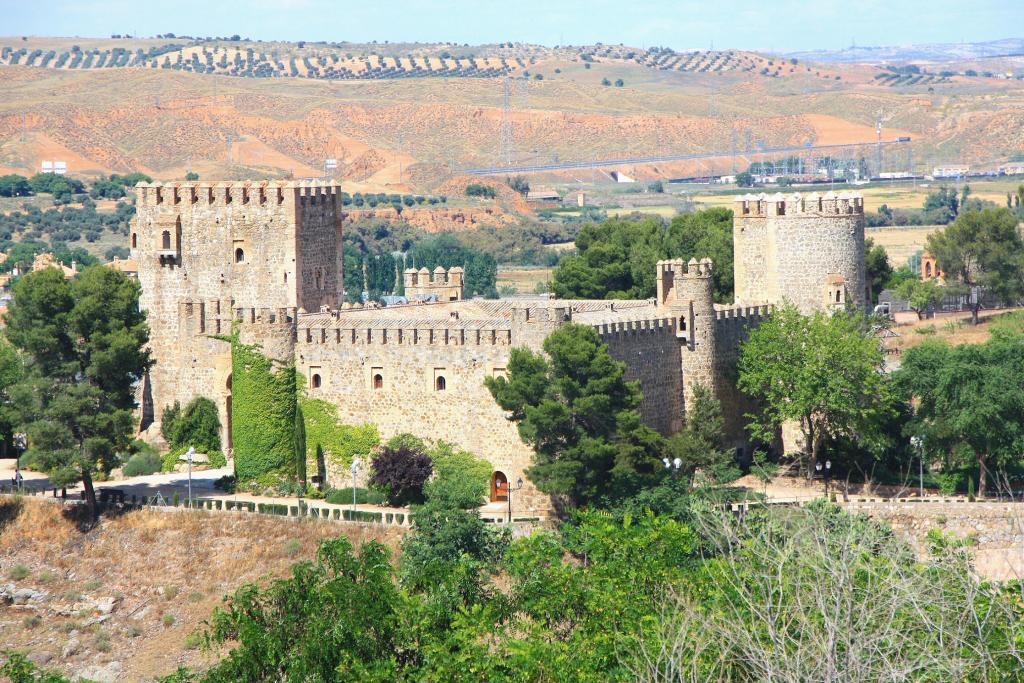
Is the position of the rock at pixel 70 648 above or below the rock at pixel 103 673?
above

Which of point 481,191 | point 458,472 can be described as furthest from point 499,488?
point 481,191

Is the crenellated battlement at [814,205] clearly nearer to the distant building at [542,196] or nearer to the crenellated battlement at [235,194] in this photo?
the crenellated battlement at [235,194]

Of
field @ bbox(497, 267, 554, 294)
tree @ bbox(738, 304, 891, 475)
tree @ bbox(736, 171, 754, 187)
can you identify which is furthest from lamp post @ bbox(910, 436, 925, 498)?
tree @ bbox(736, 171, 754, 187)

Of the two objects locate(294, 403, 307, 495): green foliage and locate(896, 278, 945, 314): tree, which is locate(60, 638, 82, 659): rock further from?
locate(896, 278, 945, 314): tree

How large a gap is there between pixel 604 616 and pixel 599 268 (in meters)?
29.0

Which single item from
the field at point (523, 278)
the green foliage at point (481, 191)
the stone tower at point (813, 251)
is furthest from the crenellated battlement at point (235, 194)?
the green foliage at point (481, 191)

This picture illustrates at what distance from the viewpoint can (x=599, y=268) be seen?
6356 centimetres

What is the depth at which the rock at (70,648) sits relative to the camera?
4528 cm

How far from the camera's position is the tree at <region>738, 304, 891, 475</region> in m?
49.0

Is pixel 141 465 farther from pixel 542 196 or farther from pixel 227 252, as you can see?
pixel 542 196

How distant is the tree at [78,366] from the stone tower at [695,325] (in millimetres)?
13844

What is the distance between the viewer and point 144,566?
159ft

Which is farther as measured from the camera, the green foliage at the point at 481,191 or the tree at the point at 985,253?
the green foliage at the point at 481,191

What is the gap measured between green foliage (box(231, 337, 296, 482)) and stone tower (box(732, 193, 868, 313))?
40.8ft
